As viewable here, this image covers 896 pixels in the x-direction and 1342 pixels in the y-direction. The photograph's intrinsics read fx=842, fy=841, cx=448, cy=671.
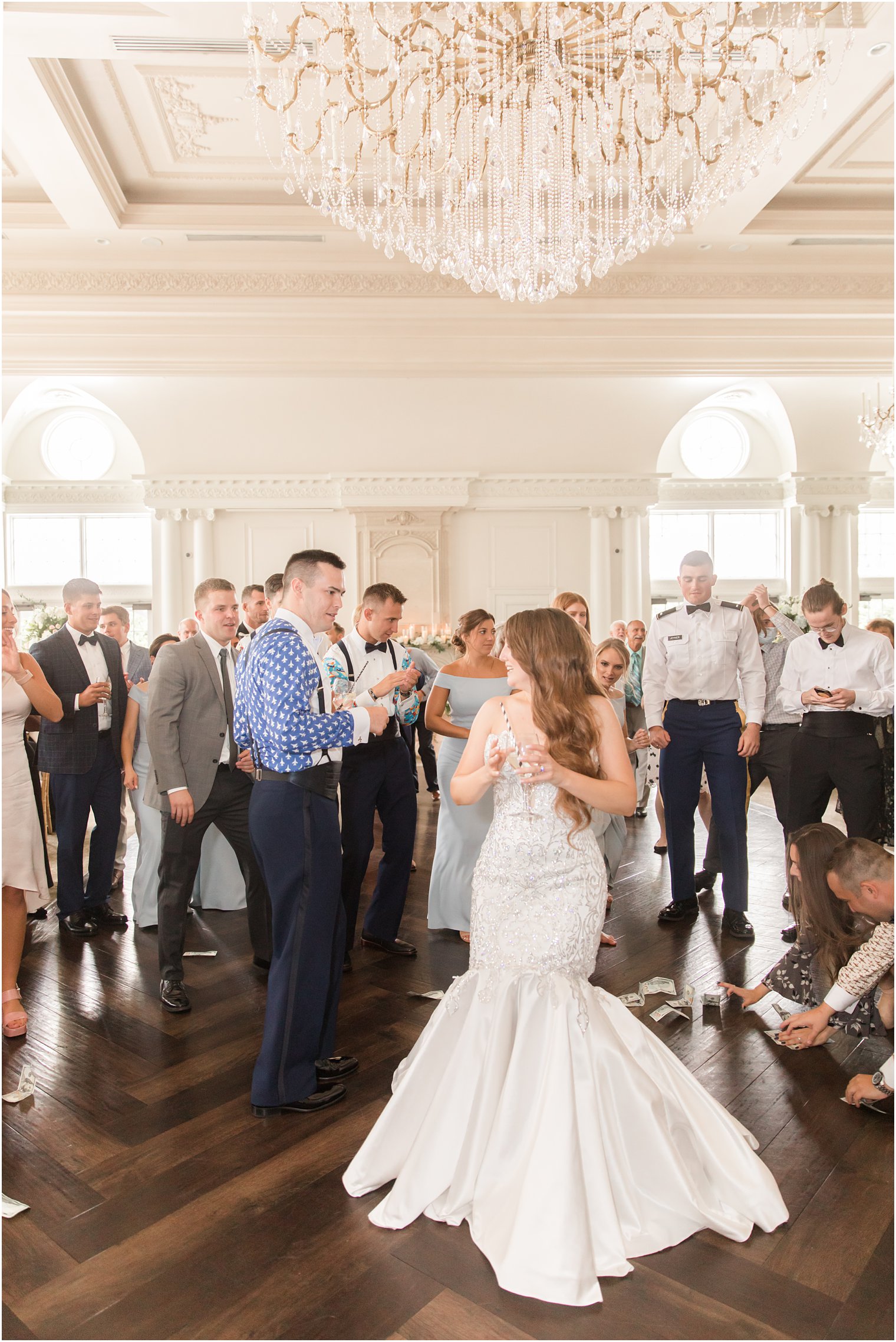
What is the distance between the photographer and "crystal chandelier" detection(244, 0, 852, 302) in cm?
407

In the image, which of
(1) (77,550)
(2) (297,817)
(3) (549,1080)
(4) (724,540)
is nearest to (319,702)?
(2) (297,817)

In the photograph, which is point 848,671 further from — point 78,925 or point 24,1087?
point 78,925

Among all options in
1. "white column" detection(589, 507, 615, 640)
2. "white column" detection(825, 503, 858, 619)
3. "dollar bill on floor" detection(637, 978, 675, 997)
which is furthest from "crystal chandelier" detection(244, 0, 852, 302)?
"white column" detection(825, 503, 858, 619)

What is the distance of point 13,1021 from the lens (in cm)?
328

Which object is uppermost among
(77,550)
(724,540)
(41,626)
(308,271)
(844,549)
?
(308,271)

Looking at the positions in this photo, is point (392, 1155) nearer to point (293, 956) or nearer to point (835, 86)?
point (293, 956)

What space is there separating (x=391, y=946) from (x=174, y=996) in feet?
3.50

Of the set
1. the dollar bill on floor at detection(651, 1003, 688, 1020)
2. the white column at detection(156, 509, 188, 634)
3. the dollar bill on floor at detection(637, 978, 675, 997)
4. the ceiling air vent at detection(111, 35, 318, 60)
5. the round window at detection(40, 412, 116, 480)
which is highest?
the ceiling air vent at detection(111, 35, 318, 60)

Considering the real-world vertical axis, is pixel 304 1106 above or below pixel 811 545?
below

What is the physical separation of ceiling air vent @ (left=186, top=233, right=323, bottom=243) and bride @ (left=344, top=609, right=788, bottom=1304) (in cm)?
675

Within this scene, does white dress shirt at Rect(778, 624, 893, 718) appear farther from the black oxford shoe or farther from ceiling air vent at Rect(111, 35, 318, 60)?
ceiling air vent at Rect(111, 35, 318, 60)

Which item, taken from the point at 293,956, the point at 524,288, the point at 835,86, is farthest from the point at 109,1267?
the point at 835,86

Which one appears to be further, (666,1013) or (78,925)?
(78,925)

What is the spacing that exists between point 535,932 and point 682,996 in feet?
5.23
